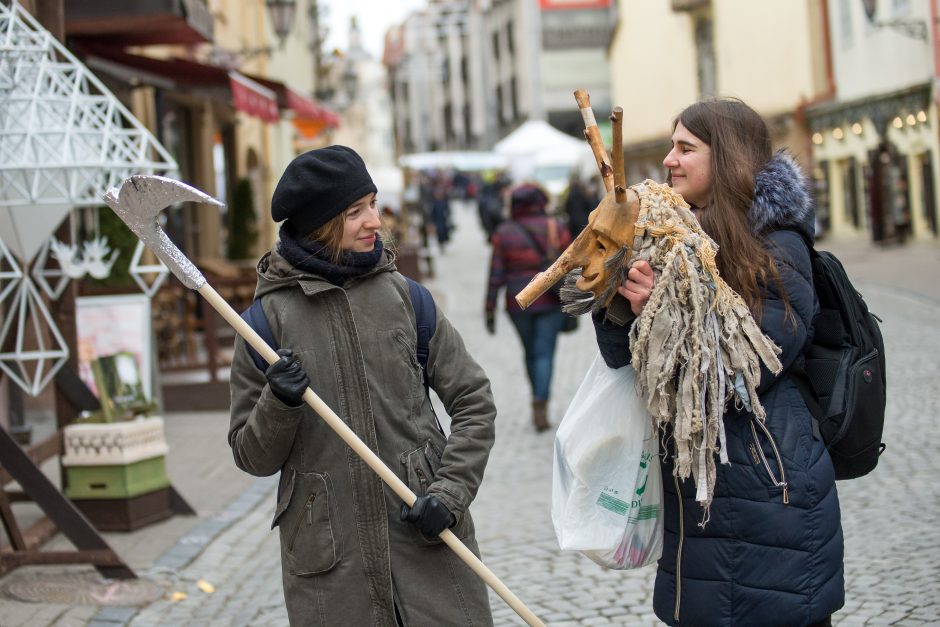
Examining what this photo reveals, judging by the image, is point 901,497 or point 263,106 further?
point 263,106

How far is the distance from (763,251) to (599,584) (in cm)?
301

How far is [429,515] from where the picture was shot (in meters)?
3.05

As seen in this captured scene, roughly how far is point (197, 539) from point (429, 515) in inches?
169

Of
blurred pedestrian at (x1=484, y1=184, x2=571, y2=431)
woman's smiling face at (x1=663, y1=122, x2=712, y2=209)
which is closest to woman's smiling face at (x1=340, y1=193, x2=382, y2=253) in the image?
woman's smiling face at (x1=663, y1=122, x2=712, y2=209)

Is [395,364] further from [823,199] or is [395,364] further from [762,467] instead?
[823,199]

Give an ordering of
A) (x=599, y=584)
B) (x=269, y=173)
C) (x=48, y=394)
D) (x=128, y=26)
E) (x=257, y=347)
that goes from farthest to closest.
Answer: (x=269, y=173) < (x=48, y=394) < (x=128, y=26) < (x=599, y=584) < (x=257, y=347)

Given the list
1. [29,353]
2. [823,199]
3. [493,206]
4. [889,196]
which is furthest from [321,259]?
[493,206]

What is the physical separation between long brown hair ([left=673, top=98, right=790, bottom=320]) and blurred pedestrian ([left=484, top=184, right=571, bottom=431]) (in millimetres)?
6119

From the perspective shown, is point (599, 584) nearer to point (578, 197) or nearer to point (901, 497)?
point (901, 497)

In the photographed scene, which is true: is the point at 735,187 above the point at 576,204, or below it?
below

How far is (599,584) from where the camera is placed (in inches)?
231

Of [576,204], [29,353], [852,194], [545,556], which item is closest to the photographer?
[545,556]

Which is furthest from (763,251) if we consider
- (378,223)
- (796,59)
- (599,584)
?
(796,59)

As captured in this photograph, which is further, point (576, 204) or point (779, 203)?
point (576, 204)
